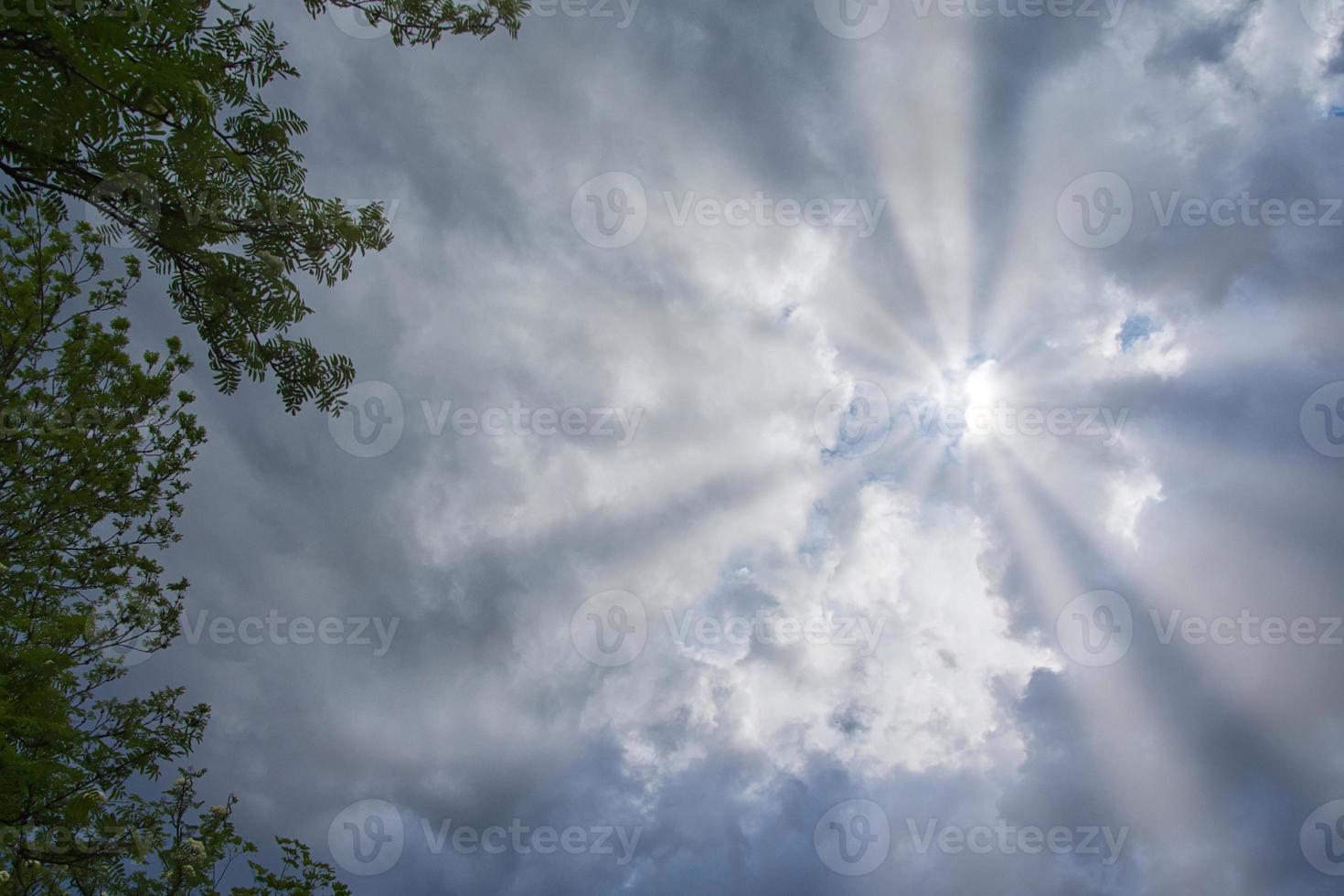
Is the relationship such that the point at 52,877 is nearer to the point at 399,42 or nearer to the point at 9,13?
the point at 9,13

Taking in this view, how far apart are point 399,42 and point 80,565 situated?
10796 millimetres

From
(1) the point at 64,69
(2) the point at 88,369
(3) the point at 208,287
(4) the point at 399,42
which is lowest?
(1) the point at 64,69

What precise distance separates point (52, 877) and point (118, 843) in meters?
2.64

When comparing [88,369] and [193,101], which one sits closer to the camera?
[193,101]

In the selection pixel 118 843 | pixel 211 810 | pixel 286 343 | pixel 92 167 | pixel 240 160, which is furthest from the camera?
pixel 211 810

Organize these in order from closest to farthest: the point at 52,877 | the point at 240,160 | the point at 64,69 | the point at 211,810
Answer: the point at 64,69, the point at 240,160, the point at 52,877, the point at 211,810

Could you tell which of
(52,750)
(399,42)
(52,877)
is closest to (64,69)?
(399,42)

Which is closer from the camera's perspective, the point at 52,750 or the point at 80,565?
the point at 52,750

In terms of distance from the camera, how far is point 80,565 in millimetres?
10383

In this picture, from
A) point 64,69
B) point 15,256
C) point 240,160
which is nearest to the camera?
point 64,69

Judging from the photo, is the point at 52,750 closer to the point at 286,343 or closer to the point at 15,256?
the point at 286,343

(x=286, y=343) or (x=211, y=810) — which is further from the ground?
(x=286, y=343)

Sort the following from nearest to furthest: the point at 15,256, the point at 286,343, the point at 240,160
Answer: the point at 240,160
the point at 286,343
the point at 15,256

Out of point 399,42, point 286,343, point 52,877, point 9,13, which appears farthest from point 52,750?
point 399,42
